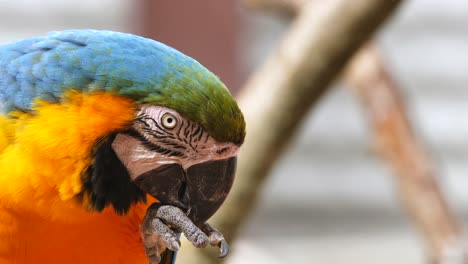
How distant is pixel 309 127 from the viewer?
12.8ft

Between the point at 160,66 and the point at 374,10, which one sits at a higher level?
the point at 374,10

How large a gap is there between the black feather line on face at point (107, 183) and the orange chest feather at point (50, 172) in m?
0.01

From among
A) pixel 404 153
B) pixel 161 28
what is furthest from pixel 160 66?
pixel 161 28

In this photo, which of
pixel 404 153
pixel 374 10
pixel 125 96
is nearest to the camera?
pixel 125 96

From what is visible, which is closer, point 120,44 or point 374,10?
point 120,44

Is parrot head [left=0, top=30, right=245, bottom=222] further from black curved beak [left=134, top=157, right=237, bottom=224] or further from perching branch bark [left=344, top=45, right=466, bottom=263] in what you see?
perching branch bark [left=344, top=45, right=466, bottom=263]

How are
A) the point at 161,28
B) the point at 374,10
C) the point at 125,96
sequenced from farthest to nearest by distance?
the point at 161,28
the point at 374,10
the point at 125,96

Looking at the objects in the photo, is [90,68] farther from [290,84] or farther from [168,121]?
[290,84]

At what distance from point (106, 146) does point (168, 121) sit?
10cm

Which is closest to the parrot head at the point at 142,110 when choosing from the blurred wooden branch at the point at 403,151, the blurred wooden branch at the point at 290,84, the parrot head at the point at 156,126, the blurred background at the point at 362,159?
the parrot head at the point at 156,126

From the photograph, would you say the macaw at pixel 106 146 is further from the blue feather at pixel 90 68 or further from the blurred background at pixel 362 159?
the blurred background at pixel 362 159

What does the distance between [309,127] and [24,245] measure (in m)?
2.68

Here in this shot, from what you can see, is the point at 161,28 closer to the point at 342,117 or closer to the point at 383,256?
the point at 342,117

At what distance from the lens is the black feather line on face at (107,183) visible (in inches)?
50.9
